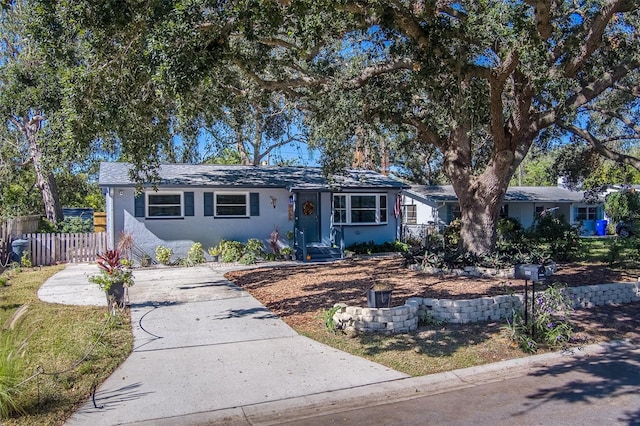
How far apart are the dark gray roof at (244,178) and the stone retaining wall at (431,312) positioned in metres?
8.22

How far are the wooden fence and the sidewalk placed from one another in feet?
29.7

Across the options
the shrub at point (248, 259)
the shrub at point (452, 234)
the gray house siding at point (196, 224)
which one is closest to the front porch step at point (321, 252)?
the gray house siding at point (196, 224)

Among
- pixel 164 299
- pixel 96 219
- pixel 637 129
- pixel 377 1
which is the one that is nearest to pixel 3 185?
pixel 96 219

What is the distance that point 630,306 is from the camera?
31.1ft

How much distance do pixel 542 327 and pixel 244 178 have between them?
12749 mm

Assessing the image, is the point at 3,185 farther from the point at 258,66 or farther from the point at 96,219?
the point at 258,66

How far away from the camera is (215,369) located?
591 centimetres

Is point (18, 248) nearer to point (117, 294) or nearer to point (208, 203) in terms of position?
point (208, 203)

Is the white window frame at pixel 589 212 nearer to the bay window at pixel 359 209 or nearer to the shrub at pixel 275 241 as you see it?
the bay window at pixel 359 209

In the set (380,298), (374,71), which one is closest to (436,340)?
(380,298)

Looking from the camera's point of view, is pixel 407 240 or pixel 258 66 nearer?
pixel 258 66

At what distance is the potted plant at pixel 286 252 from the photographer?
17.1m

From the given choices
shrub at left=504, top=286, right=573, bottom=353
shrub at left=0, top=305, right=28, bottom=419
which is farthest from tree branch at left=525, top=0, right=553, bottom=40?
shrub at left=0, top=305, right=28, bottom=419

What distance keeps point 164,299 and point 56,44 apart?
17.1 feet
